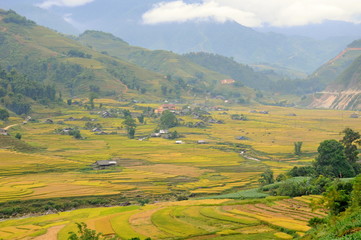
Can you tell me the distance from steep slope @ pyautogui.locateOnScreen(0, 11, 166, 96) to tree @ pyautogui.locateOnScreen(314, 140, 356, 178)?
105 m

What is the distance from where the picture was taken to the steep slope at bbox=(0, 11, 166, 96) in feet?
516

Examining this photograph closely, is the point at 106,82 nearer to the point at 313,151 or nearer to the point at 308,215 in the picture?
the point at 313,151

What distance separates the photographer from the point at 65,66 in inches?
6452

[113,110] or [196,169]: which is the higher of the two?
[113,110]

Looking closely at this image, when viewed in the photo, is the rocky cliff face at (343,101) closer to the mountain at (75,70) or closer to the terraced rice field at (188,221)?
the mountain at (75,70)

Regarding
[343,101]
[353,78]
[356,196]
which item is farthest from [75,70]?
[356,196]

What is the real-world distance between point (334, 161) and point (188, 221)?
1026 inches

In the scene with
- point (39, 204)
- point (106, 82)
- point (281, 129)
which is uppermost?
point (106, 82)

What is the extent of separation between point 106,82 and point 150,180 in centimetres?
10605

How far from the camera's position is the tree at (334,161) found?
5547 centimetres

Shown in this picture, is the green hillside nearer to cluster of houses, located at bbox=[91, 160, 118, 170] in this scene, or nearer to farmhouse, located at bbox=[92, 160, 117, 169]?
cluster of houses, located at bbox=[91, 160, 118, 170]

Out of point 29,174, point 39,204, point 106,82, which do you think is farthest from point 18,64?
point 39,204

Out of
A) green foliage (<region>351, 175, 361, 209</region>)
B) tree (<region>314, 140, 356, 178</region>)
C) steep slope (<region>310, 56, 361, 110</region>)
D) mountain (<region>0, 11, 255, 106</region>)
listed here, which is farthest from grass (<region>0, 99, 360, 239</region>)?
steep slope (<region>310, 56, 361, 110</region>)

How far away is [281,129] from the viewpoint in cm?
10950
